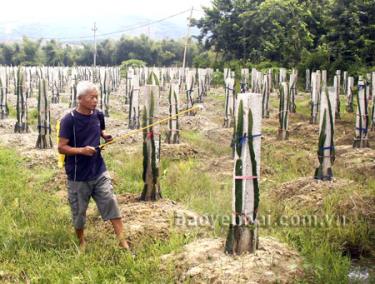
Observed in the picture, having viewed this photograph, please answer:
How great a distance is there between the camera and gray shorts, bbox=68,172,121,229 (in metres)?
4.93

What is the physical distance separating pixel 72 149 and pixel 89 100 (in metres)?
0.49

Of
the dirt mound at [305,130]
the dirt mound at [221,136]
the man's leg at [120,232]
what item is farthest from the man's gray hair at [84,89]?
the dirt mound at [305,130]

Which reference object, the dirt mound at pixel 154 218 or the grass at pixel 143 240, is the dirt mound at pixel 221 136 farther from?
the dirt mound at pixel 154 218

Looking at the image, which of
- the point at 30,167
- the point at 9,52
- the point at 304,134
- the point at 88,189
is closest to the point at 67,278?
the point at 88,189

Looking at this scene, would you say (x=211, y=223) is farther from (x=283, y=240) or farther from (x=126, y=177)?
(x=126, y=177)

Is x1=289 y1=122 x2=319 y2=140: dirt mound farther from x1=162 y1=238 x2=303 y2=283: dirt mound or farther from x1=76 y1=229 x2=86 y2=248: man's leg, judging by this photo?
x1=76 y1=229 x2=86 y2=248: man's leg

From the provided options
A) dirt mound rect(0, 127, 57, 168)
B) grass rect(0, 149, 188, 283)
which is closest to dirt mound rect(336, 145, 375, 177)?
grass rect(0, 149, 188, 283)

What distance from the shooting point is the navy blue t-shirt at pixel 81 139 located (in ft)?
15.9

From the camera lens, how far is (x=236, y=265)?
4.09 meters

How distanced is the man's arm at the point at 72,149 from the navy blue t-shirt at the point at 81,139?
0.06 meters

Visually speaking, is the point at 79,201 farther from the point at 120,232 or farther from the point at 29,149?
the point at 29,149

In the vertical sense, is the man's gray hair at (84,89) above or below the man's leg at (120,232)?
above

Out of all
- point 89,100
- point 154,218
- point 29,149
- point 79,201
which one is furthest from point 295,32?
point 79,201

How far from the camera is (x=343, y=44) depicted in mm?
24844
